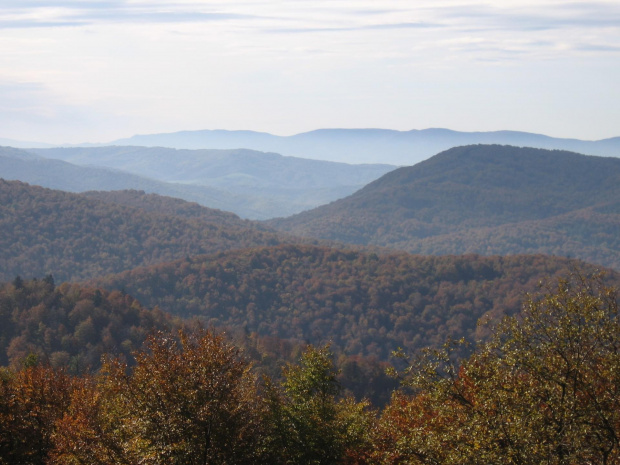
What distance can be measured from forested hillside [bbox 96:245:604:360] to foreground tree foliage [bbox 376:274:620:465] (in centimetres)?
10822

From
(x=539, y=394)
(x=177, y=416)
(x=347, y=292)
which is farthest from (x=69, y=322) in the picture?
(x=347, y=292)

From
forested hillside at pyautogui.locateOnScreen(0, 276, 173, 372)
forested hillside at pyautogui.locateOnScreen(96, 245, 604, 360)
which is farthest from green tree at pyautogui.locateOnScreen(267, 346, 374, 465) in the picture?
forested hillside at pyautogui.locateOnScreen(96, 245, 604, 360)

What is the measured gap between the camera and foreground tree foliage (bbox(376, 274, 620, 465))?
13.8 meters

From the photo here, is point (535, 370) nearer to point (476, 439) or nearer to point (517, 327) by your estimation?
point (517, 327)

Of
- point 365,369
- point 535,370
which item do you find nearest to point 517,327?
point 535,370

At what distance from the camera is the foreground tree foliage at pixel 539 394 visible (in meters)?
13.8

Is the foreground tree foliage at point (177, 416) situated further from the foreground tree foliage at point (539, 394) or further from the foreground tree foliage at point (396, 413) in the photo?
the foreground tree foliage at point (539, 394)

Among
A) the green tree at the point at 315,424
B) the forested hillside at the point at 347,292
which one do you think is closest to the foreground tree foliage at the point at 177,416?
the green tree at the point at 315,424

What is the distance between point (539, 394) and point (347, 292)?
443ft

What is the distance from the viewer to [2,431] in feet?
65.7

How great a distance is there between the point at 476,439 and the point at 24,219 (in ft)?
654

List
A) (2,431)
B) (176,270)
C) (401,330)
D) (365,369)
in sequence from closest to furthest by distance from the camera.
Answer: (2,431)
(365,369)
(401,330)
(176,270)

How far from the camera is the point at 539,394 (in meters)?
15.4

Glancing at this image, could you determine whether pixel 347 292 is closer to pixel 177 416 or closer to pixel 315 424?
pixel 315 424
